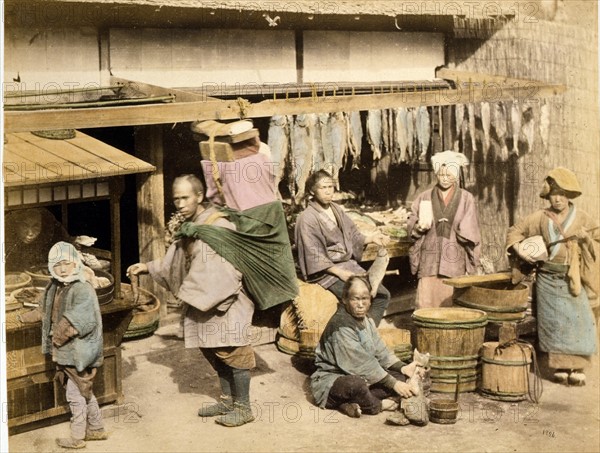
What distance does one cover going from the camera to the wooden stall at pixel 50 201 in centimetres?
899

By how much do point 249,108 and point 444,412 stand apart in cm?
358

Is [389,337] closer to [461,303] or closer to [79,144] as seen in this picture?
[461,303]

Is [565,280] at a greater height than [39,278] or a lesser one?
lesser

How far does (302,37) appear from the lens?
13008 mm

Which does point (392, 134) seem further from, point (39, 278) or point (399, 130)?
point (39, 278)

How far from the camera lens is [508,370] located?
10297 millimetres

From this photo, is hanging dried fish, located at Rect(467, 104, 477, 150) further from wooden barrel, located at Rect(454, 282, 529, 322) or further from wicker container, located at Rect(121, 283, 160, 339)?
wicker container, located at Rect(121, 283, 160, 339)

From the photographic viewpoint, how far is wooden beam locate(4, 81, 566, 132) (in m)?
9.03

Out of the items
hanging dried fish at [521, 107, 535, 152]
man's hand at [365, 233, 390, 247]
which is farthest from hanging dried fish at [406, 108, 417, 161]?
man's hand at [365, 233, 390, 247]

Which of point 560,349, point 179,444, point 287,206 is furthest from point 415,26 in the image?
point 179,444

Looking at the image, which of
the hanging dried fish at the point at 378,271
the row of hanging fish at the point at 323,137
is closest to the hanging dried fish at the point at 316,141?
the row of hanging fish at the point at 323,137

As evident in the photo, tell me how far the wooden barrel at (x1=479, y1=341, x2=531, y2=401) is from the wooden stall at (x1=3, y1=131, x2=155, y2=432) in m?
3.63

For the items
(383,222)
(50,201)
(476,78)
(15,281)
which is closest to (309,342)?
(383,222)

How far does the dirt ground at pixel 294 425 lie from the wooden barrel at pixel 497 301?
83 centimetres
